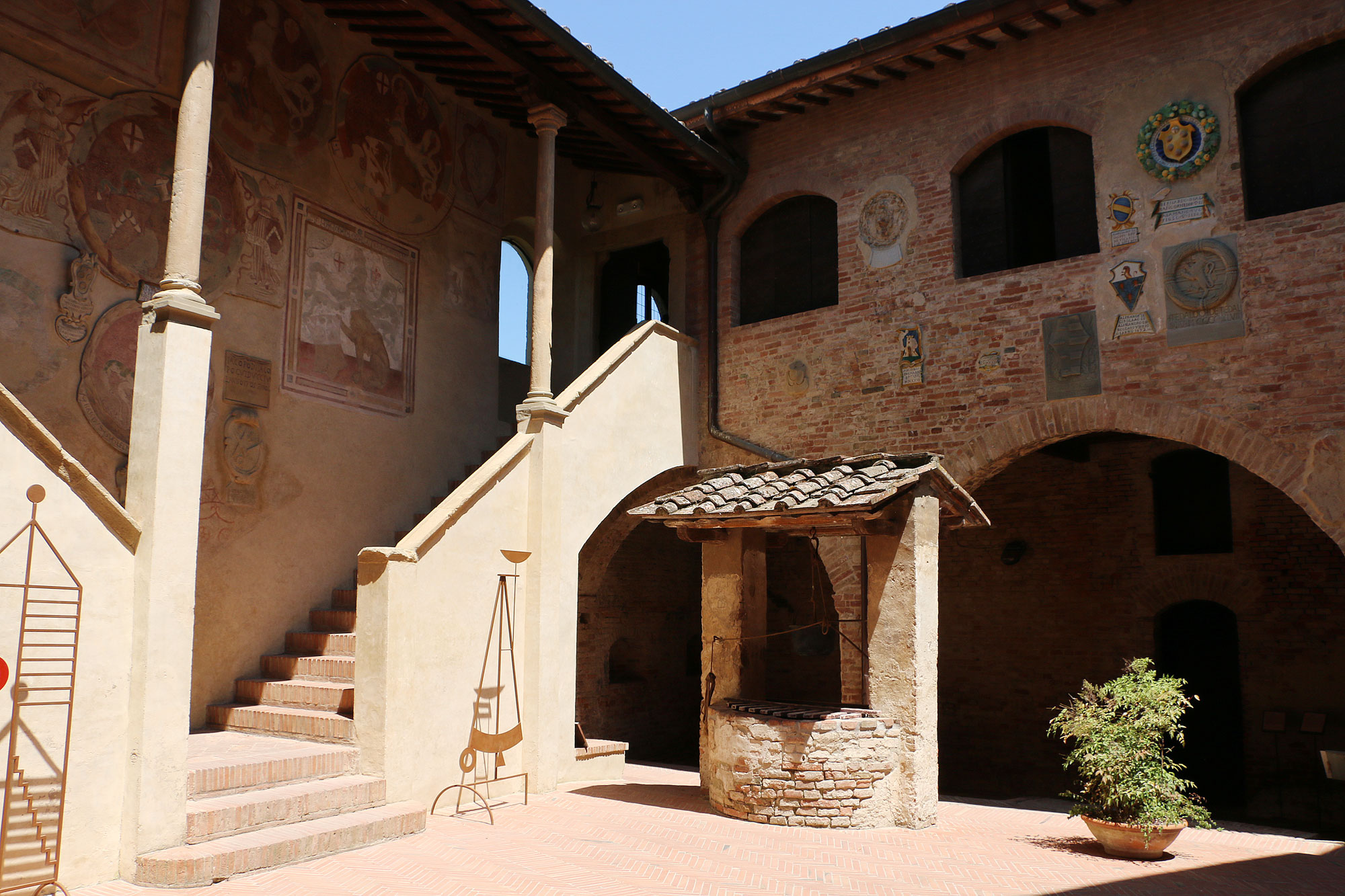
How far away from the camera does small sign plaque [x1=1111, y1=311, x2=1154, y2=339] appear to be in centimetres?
821

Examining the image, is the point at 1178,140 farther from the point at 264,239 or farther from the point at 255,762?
the point at 255,762

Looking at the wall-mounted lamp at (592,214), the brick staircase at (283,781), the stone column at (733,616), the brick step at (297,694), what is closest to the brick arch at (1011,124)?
the wall-mounted lamp at (592,214)

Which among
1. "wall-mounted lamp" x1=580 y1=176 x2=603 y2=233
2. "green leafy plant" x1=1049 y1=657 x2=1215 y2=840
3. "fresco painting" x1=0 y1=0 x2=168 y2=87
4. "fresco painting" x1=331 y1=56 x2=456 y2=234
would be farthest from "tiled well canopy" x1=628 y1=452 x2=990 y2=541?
"wall-mounted lamp" x1=580 y1=176 x2=603 y2=233

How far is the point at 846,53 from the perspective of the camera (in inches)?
376

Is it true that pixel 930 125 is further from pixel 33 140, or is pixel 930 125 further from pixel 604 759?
pixel 33 140

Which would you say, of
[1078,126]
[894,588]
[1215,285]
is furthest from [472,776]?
[1078,126]

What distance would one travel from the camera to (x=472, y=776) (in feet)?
23.3

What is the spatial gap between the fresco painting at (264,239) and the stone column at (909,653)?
17.1 feet

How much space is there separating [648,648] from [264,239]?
A: 721cm

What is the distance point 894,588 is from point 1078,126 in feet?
15.5

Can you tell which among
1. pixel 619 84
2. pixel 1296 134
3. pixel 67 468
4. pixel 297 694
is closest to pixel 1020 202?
pixel 1296 134

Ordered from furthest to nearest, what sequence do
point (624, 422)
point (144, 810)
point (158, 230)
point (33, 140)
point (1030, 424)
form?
point (624, 422), point (1030, 424), point (158, 230), point (33, 140), point (144, 810)

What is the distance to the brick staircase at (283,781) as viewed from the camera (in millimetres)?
5125

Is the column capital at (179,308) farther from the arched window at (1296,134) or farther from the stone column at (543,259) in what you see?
the arched window at (1296,134)
